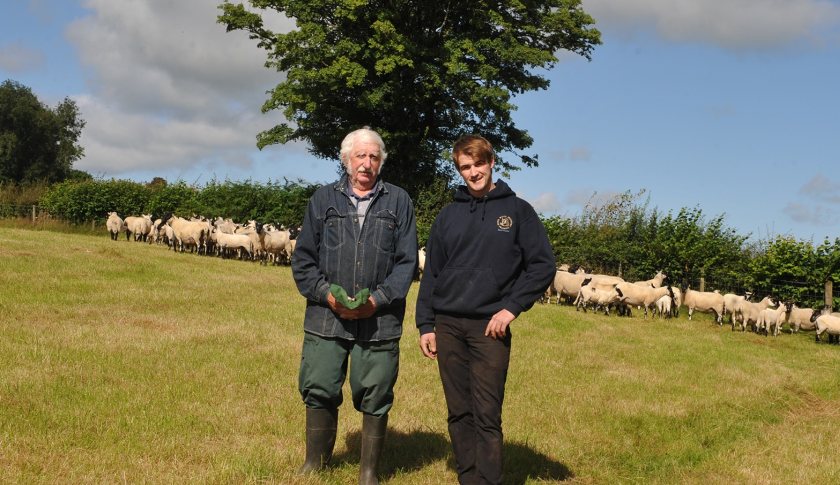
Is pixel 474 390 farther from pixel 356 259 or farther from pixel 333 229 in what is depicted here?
pixel 333 229

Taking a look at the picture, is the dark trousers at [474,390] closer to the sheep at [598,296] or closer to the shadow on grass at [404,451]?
the shadow on grass at [404,451]

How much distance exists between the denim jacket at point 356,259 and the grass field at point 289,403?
4.23 feet

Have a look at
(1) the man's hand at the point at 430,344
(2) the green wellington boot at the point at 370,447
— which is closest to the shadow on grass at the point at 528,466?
(2) the green wellington boot at the point at 370,447

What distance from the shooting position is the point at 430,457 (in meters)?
6.48

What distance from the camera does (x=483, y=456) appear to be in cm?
509

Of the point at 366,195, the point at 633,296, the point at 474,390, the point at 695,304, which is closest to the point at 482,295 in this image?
the point at 474,390

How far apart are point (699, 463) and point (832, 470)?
128 centimetres

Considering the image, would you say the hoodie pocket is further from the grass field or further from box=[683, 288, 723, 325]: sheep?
box=[683, 288, 723, 325]: sheep

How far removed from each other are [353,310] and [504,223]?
125cm

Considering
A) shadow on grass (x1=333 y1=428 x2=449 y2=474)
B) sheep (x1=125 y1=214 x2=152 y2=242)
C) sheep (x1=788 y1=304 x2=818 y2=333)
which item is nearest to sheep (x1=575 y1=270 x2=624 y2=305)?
sheep (x1=788 y1=304 x2=818 y2=333)

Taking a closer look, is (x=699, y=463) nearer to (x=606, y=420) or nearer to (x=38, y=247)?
(x=606, y=420)

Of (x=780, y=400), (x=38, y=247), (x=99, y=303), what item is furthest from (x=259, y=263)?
(x=780, y=400)

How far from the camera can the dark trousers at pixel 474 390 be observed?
16.6ft

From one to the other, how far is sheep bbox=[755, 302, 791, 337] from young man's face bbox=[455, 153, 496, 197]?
1817 cm
